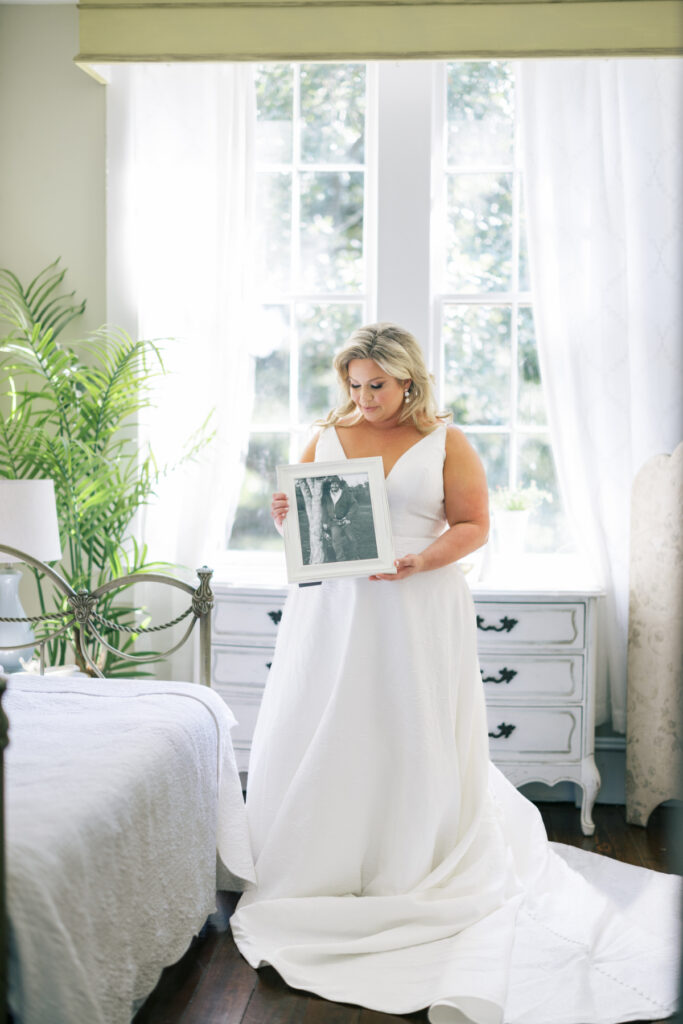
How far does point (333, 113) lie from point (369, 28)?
1.60 ft

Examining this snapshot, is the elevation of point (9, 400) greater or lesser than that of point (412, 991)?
greater

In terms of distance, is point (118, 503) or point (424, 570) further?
point (118, 503)

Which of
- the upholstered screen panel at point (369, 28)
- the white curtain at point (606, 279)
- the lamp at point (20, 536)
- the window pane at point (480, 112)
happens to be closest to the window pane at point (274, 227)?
the upholstered screen panel at point (369, 28)

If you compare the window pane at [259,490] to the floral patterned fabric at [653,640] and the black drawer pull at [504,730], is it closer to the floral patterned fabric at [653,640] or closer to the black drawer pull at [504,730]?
the black drawer pull at [504,730]

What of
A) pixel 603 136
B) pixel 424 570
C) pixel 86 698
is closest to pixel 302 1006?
pixel 86 698

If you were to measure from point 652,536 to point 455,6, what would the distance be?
234 cm

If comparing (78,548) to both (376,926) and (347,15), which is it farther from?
(347,15)

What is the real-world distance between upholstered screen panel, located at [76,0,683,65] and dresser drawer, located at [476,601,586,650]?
89.8 inches

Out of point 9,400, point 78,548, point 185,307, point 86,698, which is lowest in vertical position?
point 86,698

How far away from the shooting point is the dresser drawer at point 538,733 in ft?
12.1

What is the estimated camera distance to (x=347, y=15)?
3.81m

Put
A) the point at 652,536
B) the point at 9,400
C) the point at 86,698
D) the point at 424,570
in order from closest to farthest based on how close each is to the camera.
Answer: the point at 86,698, the point at 424,570, the point at 652,536, the point at 9,400

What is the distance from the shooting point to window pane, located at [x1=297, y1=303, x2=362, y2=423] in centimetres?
430

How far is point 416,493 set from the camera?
2.87 m
